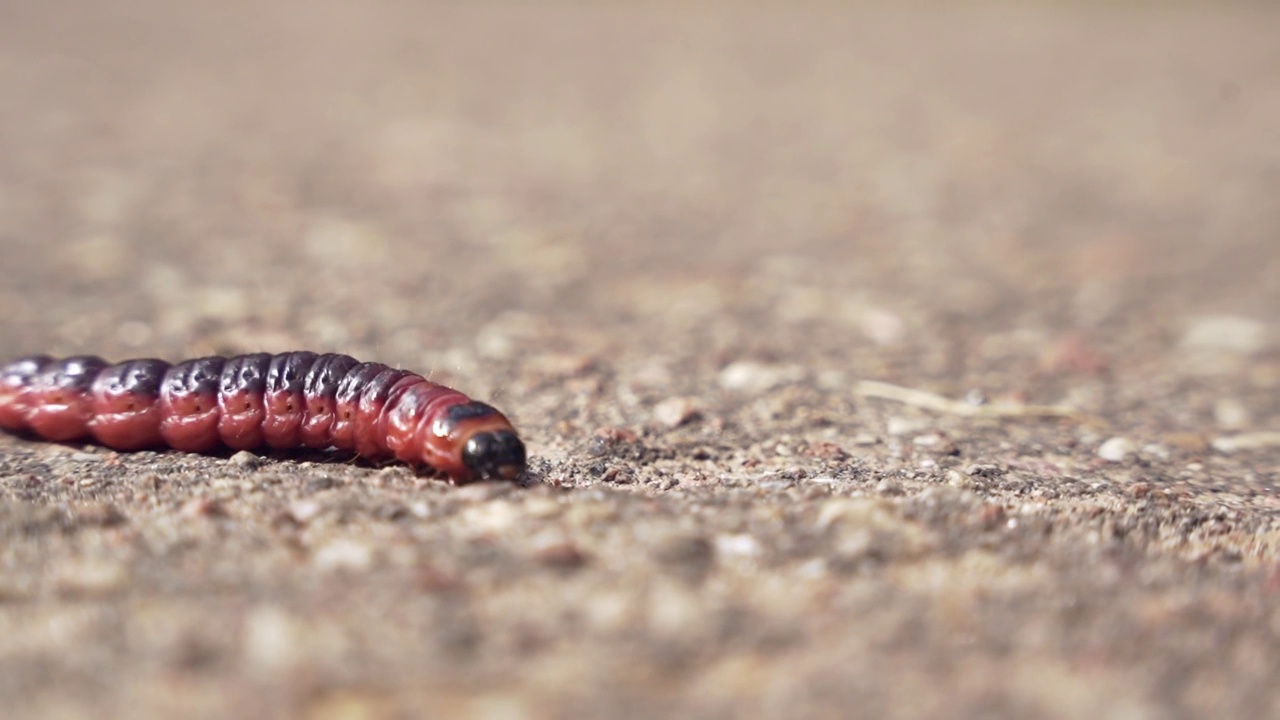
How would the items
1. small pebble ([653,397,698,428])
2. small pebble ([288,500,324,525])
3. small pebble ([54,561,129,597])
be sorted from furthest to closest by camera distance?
small pebble ([653,397,698,428]) → small pebble ([288,500,324,525]) → small pebble ([54,561,129,597])

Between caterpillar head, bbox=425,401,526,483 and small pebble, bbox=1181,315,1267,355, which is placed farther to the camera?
small pebble, bbox=1181,315,1267,355

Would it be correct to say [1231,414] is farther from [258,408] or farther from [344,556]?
[258,408]

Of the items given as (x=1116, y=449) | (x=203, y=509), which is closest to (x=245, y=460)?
(x=203, y=509)

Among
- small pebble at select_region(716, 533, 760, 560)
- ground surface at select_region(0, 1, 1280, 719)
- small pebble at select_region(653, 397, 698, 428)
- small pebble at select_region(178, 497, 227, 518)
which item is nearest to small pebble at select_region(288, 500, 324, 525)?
ground surface at select_region(0, 1, 1280, 719)

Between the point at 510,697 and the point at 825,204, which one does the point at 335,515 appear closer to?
the point at 510,697

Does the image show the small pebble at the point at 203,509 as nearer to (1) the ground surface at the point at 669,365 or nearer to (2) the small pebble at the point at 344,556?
(1) the ground surface at the point at 669,365

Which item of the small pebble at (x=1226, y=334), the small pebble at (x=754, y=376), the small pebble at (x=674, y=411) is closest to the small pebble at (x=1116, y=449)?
the small pebble at (x=754, y=376)

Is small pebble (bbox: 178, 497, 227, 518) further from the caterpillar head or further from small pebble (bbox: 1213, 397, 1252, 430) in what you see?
small pebble (bbox: 1213, 397, 1252, 430)
